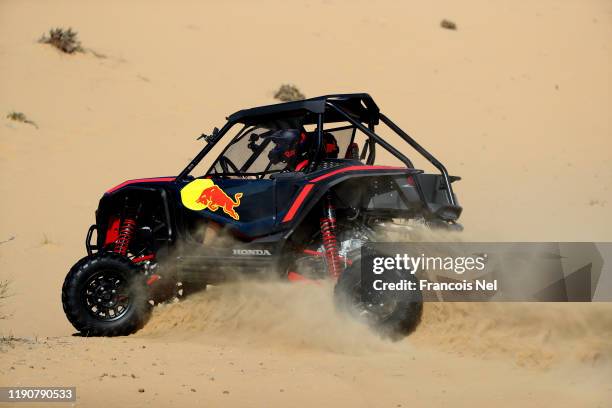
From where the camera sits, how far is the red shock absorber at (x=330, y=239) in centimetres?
704

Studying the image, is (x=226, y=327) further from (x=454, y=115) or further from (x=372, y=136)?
(x=454, y=115)

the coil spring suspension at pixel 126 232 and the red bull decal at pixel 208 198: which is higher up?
the red bull decal at pixel 208 198

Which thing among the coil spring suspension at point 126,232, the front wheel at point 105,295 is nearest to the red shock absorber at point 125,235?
the coil spring suspension at point 126,232

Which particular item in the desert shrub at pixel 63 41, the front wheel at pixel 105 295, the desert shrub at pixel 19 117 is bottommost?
the front wheel at pixel 105 295

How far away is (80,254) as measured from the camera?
45.3 ft

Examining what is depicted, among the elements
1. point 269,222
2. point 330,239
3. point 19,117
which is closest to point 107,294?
point 269,222

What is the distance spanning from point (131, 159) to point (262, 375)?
1403 cm

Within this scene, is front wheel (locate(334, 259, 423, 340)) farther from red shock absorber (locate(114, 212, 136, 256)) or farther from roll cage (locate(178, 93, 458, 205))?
red shock absorber (locate(114, 212, 136, 256))

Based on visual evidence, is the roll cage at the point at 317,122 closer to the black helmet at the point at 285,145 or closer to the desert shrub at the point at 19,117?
the black helmet at the point at 285,145

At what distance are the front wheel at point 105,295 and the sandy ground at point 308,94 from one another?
0.22 meters

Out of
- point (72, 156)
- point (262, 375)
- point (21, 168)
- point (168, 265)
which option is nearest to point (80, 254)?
point (21, 168)

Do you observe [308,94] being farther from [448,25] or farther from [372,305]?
[372,305]

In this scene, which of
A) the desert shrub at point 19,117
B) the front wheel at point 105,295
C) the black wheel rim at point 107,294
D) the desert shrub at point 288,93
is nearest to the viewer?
the front wheel at point 105,295

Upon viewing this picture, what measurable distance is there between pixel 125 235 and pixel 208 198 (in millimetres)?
980
